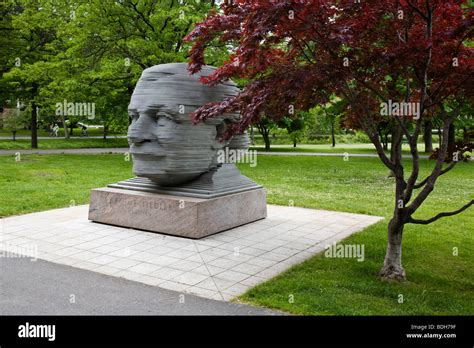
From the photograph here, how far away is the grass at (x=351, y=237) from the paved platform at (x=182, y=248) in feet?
1.61

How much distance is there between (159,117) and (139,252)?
266cm

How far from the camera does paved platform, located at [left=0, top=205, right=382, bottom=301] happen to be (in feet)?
21.4

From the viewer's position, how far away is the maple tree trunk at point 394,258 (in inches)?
257

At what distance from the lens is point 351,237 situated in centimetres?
912

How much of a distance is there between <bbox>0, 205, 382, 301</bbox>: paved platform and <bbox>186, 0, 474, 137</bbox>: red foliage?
2.20 m

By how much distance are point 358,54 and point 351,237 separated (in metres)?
4.17

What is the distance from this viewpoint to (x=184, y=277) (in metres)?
6.53
